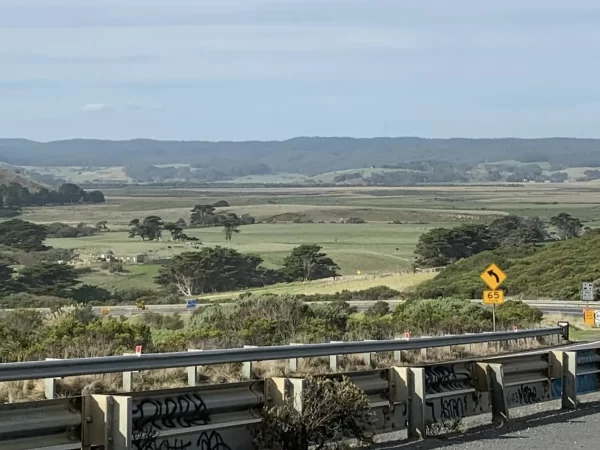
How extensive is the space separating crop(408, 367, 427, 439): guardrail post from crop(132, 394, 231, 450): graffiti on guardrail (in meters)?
2.70

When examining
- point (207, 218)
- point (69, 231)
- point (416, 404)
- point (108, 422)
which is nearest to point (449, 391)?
point (416, 404)

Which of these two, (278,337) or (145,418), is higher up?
(145,418)

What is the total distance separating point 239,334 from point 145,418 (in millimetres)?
16764

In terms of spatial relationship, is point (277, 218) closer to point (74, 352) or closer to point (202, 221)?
point (202, 221)

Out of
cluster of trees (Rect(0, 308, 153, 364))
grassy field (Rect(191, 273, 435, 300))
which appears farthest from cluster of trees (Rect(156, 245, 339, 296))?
cluster of trees (Rect(0, 308, 153, 364))

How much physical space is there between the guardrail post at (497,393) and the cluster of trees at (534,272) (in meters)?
43.0

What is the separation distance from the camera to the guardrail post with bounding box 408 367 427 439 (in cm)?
1231

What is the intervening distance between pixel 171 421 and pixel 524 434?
15.2 ft

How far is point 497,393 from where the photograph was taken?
44.9 feet

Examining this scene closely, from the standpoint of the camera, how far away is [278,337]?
27.1 m

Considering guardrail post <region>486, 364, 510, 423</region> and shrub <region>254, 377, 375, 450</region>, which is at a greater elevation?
shrub <region>254, 377, 375, 450</region>

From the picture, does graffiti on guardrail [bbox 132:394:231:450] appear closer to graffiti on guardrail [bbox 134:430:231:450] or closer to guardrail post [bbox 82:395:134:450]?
graffiti on guardrail [bbox 134:430:231:450]

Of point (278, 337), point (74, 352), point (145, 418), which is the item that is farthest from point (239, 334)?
point (145, 418)

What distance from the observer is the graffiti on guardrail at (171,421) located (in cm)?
948
